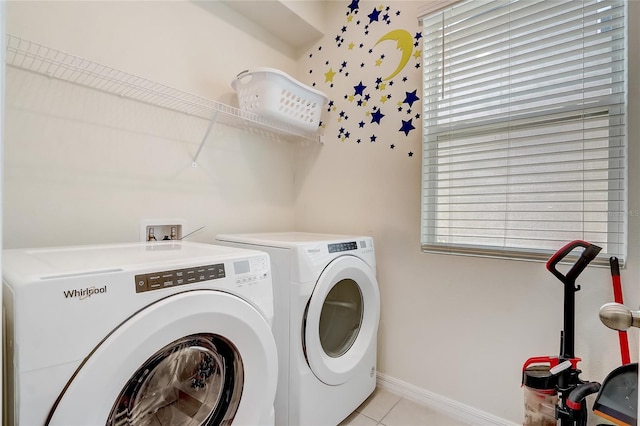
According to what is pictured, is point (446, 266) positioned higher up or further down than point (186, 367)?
higher up

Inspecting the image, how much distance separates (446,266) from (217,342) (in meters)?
1.19

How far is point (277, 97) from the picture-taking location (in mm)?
1631

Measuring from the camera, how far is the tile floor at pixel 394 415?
1551mm

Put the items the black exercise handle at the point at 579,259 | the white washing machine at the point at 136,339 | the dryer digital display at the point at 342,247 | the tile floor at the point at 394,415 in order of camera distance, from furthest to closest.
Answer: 1. the tile floor at the point at 394,415
2. the dryer digital display at the point at 342,247
3. the black exercise handle at the point at 579,259
4. the white washing machine at the point at 136,339

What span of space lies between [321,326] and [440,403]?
2.52ft

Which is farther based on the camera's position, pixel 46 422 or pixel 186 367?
pixel 186 367

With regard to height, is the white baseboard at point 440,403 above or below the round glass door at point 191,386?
below

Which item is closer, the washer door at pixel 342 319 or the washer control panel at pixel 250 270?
the washer control panel at pixel 250 270

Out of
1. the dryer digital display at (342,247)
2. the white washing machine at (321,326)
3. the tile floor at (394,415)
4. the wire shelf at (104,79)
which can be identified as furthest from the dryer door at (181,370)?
the wire shelf at (104,79)

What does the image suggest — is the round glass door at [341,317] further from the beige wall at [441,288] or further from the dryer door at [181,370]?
the dryer door at [181,370]

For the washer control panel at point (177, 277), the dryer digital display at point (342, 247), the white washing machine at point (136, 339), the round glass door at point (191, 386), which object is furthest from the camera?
the dryer digital display at point (342, 247)

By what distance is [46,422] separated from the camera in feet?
2.08

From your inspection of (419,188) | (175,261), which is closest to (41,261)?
(175,261)

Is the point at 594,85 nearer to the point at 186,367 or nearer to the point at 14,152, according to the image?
the point at 186,367
